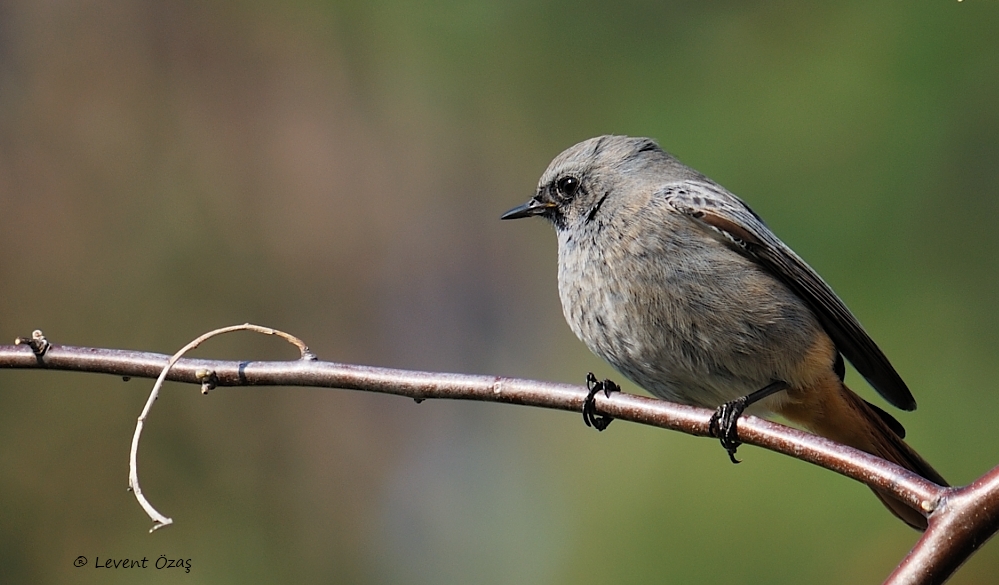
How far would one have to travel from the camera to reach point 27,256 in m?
6.26

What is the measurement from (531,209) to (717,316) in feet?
4.24

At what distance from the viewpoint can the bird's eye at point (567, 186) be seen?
467 cm

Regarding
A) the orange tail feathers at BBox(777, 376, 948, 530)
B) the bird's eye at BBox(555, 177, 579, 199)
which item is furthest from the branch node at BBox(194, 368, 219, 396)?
the orange tail feathers at BBox(777, 376, 948, 530)

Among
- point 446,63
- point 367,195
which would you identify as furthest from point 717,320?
point 446,63

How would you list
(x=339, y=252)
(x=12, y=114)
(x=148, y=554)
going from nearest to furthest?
(x=148, y=554) < (x=12, y=114) < (x=339, y=252)

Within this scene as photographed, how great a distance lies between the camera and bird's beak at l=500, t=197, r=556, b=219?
476 centimetres

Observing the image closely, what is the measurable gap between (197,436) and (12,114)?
8.98 feet

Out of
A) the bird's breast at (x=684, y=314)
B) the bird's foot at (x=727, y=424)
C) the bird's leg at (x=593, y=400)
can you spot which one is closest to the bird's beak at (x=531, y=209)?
the bird's breast at (x=684, y=314)

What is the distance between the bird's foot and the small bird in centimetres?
38

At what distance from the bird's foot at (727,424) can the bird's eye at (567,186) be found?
5.25 ft

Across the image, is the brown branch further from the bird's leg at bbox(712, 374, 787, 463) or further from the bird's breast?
the bird's breast

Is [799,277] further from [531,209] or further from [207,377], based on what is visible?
[207,377]

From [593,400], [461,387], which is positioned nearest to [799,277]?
[593,400]

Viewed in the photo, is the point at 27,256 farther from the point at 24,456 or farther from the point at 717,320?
the point at 717,320
